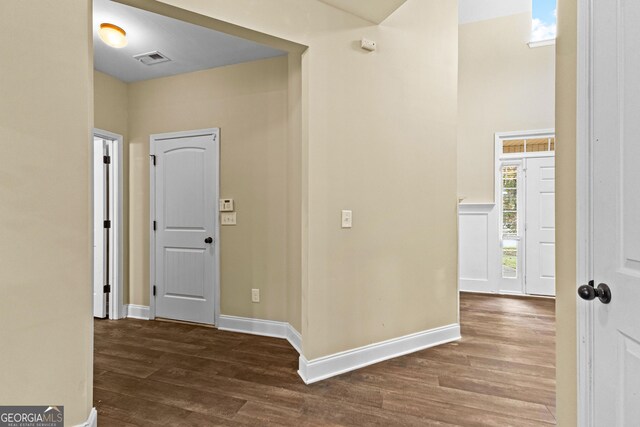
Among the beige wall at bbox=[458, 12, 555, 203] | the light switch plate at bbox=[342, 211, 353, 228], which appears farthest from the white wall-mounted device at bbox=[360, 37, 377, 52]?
the beige wall at bbox=[458, 12, 555, 203]

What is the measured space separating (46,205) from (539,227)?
5.52 meters

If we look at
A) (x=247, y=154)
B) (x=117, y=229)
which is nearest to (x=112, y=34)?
(x=247, y=154)

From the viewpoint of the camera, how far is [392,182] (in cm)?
271

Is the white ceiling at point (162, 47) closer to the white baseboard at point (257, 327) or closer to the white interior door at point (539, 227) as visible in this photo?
the white baseboard at point (257, 327)

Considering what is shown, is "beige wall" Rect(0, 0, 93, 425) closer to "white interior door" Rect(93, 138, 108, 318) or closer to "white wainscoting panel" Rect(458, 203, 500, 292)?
"white interior door" Rect(93, 138, 108, 318)

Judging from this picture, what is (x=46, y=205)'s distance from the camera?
Result: 1.50m

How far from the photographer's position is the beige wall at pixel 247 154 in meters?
3.22

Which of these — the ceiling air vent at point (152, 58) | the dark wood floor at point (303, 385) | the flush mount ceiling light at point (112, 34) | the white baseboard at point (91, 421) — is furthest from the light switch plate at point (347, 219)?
the ceiling air vent at point (152, 58)

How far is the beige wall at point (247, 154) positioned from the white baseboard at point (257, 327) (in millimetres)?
Result: 57

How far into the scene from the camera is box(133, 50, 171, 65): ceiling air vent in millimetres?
3199
